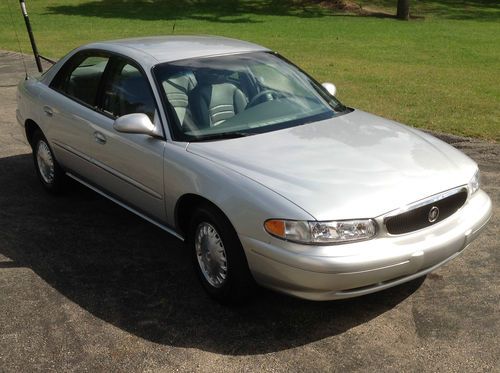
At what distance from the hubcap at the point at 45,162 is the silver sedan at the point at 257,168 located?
27cm

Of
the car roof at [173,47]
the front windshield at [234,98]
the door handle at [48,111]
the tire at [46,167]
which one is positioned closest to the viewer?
the front windshield at [234,98]

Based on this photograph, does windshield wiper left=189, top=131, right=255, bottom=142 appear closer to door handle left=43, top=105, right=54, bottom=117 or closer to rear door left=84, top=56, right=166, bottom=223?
rear door left=84, top=56, right=166, bottom=223

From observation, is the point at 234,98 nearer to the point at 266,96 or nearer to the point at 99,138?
the point at 266,96

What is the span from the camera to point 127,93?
198 inches

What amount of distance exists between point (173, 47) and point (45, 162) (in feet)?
6.31

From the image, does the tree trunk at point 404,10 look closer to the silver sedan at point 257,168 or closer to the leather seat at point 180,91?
the silver sedan at point 257,168

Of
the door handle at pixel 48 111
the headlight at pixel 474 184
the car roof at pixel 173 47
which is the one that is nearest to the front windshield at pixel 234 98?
the car roof at pixel 173 47

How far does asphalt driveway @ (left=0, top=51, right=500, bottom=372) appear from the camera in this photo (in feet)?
11.9

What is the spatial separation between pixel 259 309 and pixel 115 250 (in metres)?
1.46

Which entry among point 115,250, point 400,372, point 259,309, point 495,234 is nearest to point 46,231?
point 115,250

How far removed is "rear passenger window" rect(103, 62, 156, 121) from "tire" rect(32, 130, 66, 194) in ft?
3.87

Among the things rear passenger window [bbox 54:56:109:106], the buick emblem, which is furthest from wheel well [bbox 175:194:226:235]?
rear passenger window [bbox 54:56:109:106]

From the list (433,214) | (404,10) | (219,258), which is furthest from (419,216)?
(404,10)

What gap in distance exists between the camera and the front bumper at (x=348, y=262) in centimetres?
352
